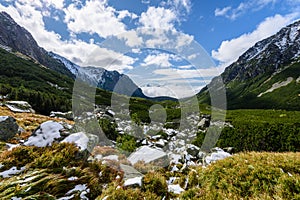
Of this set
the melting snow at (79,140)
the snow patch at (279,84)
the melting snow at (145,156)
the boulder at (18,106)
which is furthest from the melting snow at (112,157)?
the snow patch at (279,84)

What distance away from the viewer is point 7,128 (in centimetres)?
1109

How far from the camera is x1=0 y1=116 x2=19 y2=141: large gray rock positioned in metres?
10.9

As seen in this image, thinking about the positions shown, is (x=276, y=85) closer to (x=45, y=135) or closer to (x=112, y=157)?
(x=112, y=157)

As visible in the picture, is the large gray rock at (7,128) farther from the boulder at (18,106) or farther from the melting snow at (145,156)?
the boulder at (18,106)

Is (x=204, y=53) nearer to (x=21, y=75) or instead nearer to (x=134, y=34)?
(x=134, y=34)

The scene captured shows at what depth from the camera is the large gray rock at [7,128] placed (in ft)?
35.7

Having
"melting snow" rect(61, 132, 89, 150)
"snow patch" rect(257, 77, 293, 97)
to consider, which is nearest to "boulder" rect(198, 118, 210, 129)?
"melting snow" rect(61, 132, 89, 150)

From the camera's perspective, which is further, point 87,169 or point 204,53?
point 204,53

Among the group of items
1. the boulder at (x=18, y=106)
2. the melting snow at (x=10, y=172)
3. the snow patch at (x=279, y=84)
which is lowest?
the melting snow at (x=10, y=172)

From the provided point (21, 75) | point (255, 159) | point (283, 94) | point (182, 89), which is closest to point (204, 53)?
point (182, 89)

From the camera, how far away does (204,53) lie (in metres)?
11.9

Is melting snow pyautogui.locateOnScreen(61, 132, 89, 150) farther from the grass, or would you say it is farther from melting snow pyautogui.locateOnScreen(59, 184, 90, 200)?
Result: the grass

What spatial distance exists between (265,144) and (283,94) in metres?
137

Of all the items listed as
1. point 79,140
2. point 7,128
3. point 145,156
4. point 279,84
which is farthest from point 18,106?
point 279,84
